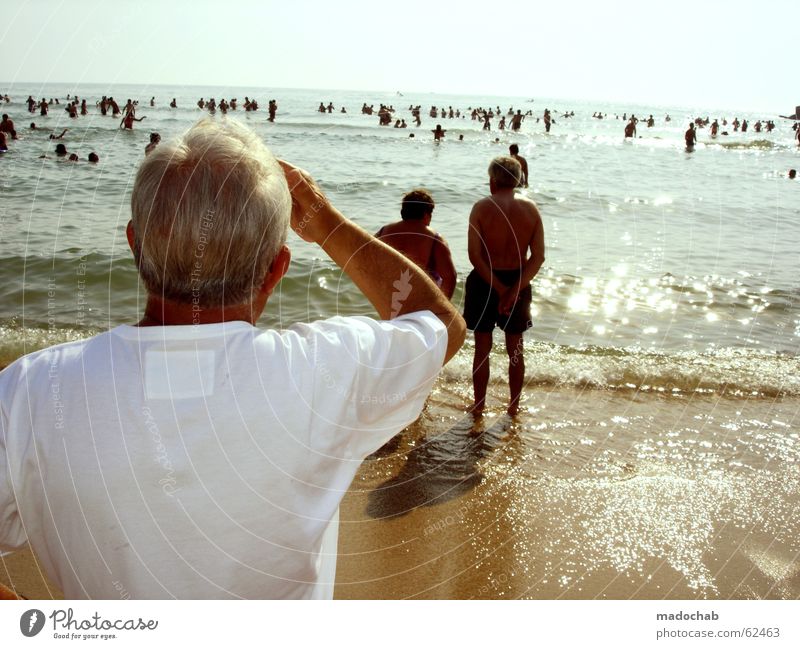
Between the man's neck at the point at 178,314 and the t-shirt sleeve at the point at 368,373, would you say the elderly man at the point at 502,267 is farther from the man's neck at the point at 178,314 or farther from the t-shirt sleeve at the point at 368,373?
the man's neck at the point at 178,314

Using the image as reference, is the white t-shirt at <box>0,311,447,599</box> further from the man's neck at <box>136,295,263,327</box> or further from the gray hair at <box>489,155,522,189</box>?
the gray hair at <box>489,155,522,189</box>

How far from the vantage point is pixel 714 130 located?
44.2 metres

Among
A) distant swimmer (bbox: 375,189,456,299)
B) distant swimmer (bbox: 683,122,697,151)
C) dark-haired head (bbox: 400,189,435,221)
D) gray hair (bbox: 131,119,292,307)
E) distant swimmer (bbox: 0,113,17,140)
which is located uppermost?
distant swimmer (bbox: 683,122,697,151)

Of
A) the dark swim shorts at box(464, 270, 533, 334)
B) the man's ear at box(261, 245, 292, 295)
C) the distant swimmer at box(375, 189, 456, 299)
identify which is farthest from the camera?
the dark swim shorts at box(464, 270, 533, 334)

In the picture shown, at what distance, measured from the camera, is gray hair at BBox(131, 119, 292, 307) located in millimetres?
1104

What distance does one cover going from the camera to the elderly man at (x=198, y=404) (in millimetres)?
1098

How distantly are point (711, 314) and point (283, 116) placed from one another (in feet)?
95.0

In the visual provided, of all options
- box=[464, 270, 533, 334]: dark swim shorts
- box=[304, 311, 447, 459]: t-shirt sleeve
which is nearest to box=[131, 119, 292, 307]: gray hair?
box=[304, 311, 447, 459]: t-shirt sleeve

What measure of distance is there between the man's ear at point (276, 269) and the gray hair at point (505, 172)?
13.9ft

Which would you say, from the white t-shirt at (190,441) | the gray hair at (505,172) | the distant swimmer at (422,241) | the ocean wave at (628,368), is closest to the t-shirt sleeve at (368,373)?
the white t-shirt at (190,441)

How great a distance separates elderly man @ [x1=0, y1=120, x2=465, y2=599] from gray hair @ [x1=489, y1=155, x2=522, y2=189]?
428 cm

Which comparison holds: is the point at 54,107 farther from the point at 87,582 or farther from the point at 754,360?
the point at 87,582

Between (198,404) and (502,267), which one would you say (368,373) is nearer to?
(198,404)

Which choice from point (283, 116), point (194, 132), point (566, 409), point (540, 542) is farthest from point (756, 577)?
point (283, 116)
